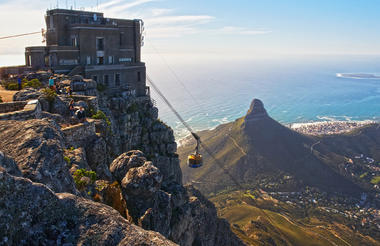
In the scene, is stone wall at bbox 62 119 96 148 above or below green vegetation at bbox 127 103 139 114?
above

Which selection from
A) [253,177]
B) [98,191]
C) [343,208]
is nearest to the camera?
[98,191]

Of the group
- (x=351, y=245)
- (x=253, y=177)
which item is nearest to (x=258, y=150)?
(x=253, y=177)

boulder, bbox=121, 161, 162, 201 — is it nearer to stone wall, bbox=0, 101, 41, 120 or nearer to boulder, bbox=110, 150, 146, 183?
boulder, bbox=110, 150, 146, 183

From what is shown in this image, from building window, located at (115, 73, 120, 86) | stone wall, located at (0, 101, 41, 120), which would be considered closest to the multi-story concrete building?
building window, located at (115, 73, 120, 86)

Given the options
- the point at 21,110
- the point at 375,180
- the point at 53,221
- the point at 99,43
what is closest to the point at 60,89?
the point at 21,110

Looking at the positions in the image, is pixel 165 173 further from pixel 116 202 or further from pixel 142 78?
pixel 116 202

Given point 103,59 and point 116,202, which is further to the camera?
point 103,59

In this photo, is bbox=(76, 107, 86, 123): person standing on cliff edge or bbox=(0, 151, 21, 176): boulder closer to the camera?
bbox=(0, 151, 21, 176): boulder

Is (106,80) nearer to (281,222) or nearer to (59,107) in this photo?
(59,107)
